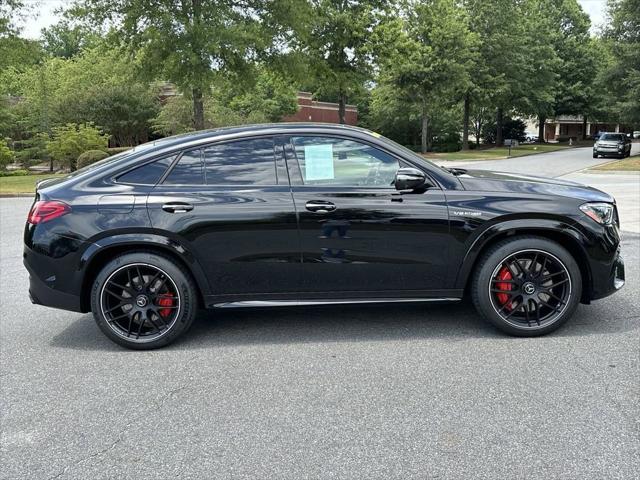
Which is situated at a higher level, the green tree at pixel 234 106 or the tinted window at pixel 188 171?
the green tree at pixel 234 106

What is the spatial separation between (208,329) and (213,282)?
65cm

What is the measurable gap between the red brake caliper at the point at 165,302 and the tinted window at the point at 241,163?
3.07 ft

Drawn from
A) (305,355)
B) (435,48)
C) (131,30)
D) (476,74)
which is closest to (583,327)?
(305,355)

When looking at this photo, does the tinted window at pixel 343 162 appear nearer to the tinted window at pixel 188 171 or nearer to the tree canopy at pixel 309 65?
the tinted window at pixel 188 171

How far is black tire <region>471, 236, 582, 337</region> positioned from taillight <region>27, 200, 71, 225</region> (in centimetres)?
323

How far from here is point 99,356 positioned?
4.20 m

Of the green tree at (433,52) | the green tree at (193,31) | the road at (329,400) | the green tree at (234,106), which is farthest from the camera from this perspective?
the green tree at (433,52)

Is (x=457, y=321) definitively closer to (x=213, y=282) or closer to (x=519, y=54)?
(x=213, y=282)

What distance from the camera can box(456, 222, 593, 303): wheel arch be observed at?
13.9 feet

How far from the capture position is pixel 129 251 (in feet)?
13.9

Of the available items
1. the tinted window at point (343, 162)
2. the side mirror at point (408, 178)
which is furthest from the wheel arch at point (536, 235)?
the tinted window at point (343, 162)

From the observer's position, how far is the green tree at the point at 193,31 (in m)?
18.4

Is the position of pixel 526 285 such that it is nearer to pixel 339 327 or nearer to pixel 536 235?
pixel 536 235

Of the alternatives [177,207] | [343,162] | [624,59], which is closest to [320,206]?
[343,162]
